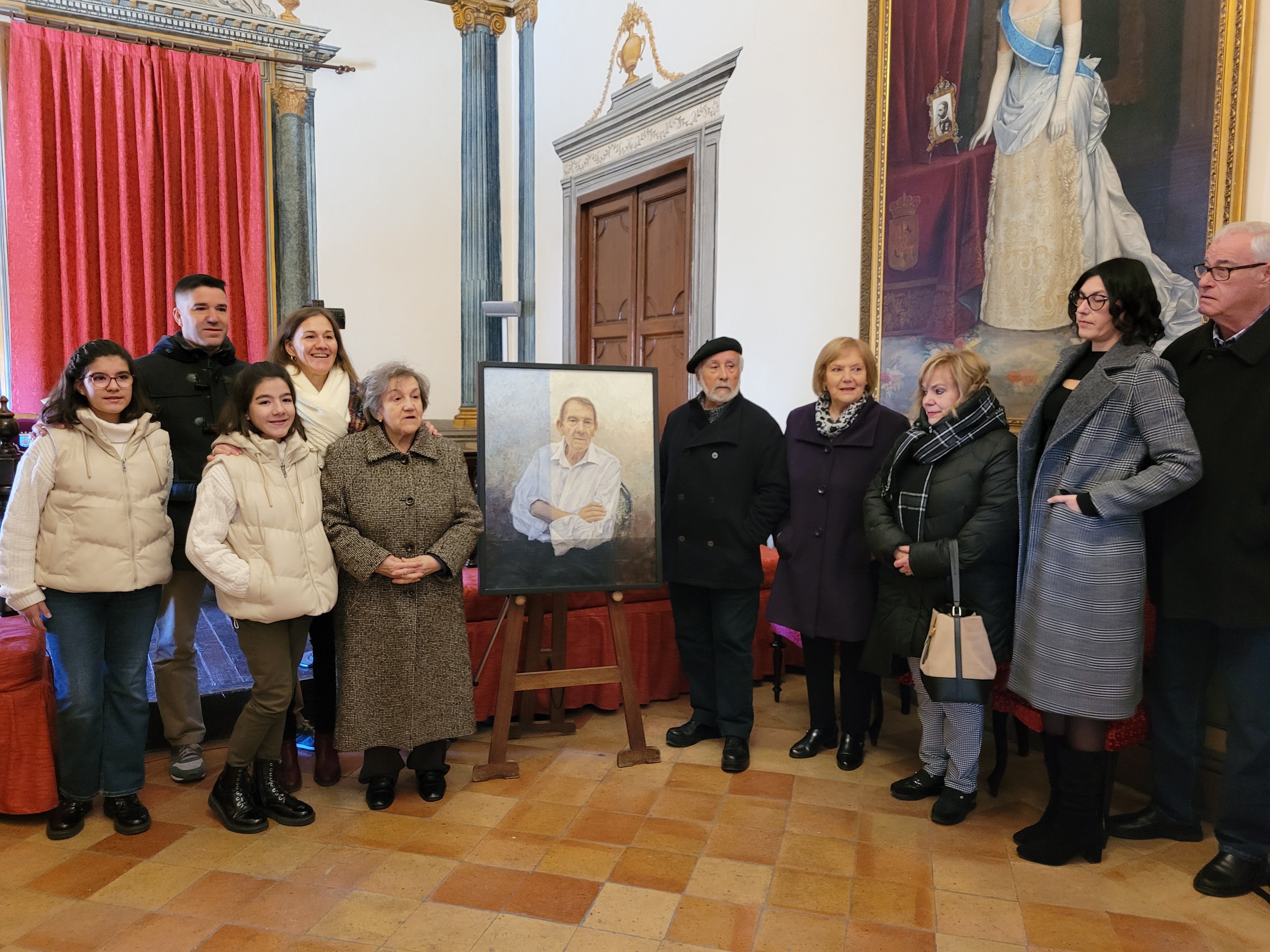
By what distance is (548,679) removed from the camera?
123 inches

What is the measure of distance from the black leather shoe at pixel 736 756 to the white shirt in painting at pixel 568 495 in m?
0.86

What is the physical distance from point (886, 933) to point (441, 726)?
144 centimetres

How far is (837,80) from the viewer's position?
4.26m

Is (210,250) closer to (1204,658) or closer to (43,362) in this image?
(43,362)

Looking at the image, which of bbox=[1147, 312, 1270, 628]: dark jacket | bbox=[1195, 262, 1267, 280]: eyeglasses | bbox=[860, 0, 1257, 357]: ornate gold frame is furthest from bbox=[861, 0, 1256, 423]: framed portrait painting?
bbox=[1147, 312, 1270, 628]: dark jacket

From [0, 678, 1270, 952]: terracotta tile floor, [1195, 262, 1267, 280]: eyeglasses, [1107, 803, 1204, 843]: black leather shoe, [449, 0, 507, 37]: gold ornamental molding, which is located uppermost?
[449, 0, 507, 37]: gold ornamental molding

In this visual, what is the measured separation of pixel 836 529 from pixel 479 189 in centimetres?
543

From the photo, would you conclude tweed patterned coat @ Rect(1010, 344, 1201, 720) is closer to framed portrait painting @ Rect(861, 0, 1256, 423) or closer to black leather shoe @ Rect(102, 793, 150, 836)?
framed portrait painting @ Rect(861, 0, 1256, 423)

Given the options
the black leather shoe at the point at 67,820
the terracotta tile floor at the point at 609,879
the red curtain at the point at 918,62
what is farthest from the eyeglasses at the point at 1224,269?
the black leather shoe at the point at 67,820

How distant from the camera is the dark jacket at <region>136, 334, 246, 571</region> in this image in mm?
2926

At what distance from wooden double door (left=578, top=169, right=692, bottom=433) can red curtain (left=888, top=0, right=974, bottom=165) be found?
1631 millimetres

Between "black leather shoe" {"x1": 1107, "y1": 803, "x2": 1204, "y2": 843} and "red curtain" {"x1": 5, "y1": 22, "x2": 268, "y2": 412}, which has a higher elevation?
"red curtain" {"x1": 5, "y1": 22, "x2": 268, "y2": 412}

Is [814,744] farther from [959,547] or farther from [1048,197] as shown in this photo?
[1048,197]

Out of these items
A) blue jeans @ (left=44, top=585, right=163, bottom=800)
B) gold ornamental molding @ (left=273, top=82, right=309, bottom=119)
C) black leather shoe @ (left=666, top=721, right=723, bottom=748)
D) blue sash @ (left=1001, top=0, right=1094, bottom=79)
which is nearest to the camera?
blue jeans @ (left=44, top=585, right=163, bottom=800)
